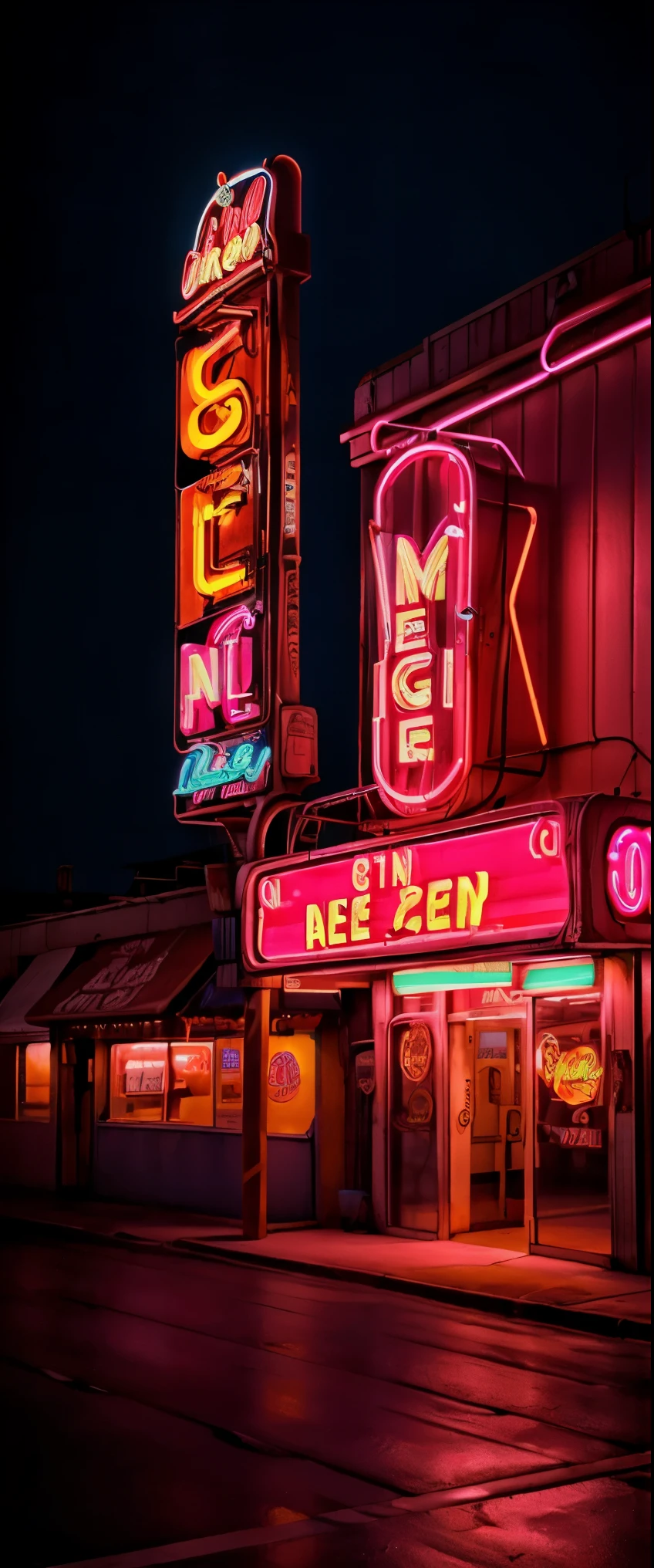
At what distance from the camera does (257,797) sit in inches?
718

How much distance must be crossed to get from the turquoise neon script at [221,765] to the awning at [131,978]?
130 inches

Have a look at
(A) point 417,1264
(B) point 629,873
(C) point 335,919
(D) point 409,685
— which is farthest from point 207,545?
(A) point 417,1264

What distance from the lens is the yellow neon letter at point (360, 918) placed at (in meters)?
15.9

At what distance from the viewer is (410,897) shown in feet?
49.5

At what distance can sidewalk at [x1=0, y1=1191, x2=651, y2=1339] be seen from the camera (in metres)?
12.3

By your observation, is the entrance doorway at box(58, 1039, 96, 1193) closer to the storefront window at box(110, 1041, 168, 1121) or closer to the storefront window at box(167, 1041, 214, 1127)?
the storefront window at box(110, 1041, 168, 1121)

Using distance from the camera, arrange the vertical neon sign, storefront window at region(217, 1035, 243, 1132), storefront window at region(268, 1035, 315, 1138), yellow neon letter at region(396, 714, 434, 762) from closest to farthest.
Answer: the vertical neon sign → yellow neon letter at region(396, 714, 434, 762) → storefront window at region(268, 1035, 315, 1138) → storefront window at region(217, 1035, 243, 1132)

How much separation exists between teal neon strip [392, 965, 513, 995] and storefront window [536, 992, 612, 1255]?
1.11m

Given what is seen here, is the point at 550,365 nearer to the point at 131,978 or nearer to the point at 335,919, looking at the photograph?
the point at 335,919

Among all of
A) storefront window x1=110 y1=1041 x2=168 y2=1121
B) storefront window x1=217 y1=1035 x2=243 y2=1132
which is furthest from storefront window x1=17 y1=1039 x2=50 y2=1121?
storefront window x1=217 y1=1035 x2=243 y2=1132

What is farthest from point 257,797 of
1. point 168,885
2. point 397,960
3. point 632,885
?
point 168,885

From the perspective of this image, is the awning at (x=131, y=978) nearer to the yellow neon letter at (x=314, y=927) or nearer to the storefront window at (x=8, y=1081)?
the storefront window at (x=8, y=1081)

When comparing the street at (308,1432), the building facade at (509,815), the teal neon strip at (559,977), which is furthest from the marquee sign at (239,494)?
the street at (308,1432)

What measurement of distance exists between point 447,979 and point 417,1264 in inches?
138
